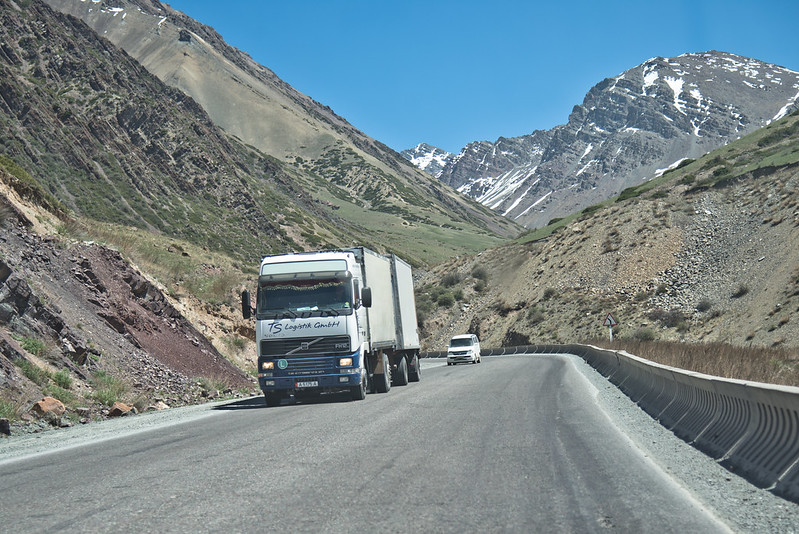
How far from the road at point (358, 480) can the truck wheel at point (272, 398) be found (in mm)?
3888

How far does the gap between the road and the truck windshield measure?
381cm

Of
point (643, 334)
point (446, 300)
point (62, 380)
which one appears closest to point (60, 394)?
point (62, 380)

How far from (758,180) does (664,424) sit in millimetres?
60785

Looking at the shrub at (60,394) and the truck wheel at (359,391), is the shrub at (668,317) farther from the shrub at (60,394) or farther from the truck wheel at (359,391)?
the shrub at (60,394)

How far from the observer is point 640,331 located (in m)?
52.4

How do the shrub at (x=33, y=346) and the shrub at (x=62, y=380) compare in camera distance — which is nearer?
the shrub at (x=62, y=380)

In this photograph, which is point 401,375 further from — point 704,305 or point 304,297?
point 704,305

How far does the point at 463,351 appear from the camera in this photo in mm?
43188

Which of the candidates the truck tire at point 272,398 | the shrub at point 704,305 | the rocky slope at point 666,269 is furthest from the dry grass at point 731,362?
the shrub at point 704,305

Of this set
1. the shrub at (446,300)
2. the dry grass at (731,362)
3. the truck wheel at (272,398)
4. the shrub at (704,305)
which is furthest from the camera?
Answer: the shrub at (446,300)

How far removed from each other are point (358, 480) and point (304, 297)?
9.85m

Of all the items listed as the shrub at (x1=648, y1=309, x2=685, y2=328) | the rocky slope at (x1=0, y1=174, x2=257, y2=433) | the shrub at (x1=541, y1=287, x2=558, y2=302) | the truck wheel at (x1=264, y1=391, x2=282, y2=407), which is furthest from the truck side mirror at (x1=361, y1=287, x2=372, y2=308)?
the shrub at (x1=541, y1=287, x2=558, y2=302)

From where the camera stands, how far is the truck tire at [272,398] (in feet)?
56.7

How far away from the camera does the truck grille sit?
16641 millimetres
